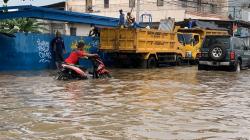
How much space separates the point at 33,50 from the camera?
863 inches

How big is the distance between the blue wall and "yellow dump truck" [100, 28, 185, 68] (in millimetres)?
2786

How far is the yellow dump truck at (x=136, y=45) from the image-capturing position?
2314cm

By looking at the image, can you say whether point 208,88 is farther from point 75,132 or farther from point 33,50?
point 33,50

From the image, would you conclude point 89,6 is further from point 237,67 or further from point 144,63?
point 237,67

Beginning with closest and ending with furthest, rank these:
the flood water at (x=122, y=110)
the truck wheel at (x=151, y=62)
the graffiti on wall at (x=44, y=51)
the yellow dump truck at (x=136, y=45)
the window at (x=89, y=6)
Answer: the flood water at (x=122, y=110) → the graffiti on wall at (x=44, y=51) → the yellow dump truck at (x=136, y=45) → the truck wheel at (x=151, y=62) → the window at (x=89, y=6)

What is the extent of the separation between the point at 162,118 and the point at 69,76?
7.86m

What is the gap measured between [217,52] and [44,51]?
761 centimetres

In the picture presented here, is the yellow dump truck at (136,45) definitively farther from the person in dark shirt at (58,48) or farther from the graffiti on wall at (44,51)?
the person in dark shirt at (58,48)

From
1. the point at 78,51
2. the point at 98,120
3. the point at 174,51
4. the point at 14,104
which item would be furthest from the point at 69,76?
the point at 174,51

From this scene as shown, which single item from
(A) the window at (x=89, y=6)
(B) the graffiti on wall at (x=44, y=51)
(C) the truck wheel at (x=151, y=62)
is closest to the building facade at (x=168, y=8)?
(A) the window at (x=89, y=6)

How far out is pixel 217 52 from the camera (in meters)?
21.7

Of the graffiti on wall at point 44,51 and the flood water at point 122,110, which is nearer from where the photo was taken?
the flood water at point 122,110

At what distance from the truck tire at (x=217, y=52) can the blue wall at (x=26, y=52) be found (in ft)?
23.5

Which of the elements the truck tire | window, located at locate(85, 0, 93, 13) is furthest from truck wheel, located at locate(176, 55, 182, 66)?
window, located at locate(85, 0, 93, 13)
